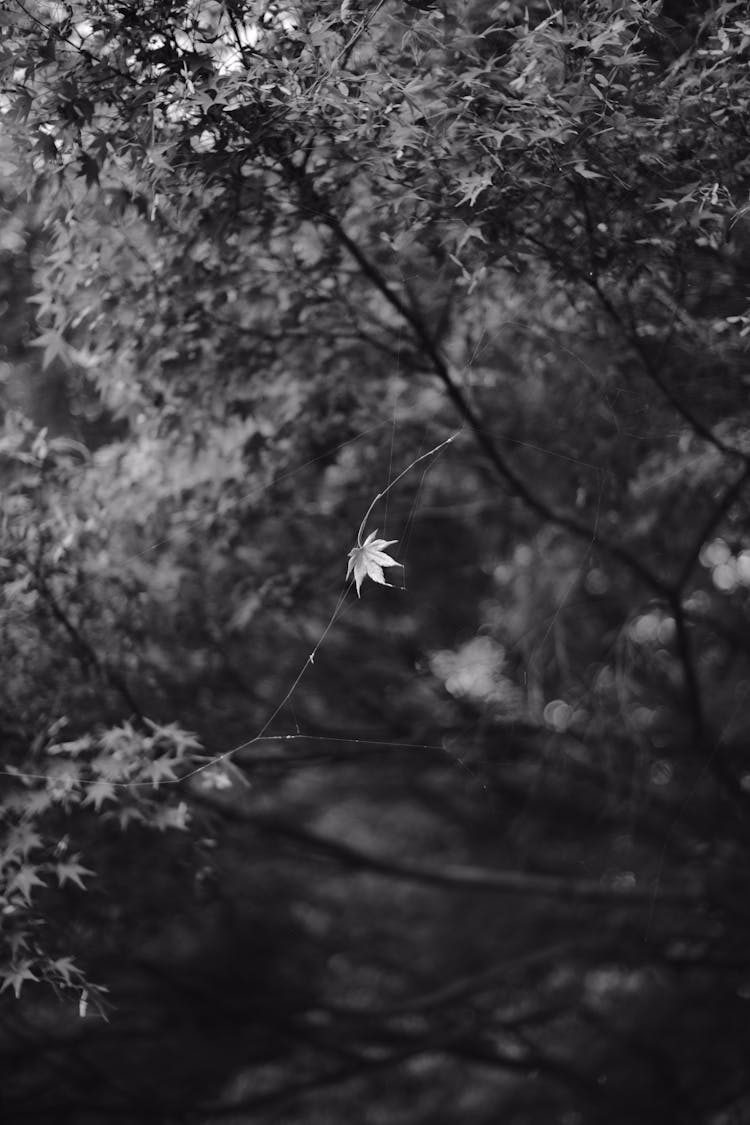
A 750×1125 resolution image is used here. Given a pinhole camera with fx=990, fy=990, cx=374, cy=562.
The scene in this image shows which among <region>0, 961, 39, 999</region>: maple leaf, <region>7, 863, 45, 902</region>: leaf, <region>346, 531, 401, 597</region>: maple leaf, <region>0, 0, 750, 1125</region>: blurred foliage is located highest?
<region>0, 0, 750, 1125</region>: blurred foliage

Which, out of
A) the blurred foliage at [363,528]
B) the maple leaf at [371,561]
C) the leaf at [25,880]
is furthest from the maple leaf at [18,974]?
the maple leaf at [371,561]

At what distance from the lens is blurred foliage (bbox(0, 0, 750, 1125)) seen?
2283mm

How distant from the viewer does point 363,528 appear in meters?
3.39

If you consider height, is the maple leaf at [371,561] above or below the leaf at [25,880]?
above

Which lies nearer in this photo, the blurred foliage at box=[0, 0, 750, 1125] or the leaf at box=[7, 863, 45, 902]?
the blurred foliage at box=[0, 0, 750, 1125]

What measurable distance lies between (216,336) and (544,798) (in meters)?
3.81

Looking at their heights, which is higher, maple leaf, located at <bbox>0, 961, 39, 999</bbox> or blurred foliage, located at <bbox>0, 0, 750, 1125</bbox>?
blurred foliage, located at <bbox>0, 0, 750, 1125</bbox>

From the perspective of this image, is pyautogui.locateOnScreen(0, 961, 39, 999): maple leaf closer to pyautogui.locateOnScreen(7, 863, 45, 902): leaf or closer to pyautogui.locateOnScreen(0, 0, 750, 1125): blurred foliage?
pyautogui.locateOnScreen(0, 0, 750, 1125): blurred foliage

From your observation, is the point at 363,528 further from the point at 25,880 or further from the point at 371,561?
the point at 25,880

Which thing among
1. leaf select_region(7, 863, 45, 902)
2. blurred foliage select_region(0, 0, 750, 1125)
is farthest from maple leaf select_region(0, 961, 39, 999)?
leaf select_region(7, 863, 45, 902)

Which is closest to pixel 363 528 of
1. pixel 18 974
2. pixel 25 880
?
pixel 25 880

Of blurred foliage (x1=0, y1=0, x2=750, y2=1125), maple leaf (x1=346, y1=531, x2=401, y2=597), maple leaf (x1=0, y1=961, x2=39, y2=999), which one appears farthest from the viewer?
maple leaf (x1=0, y1=961, x2=39, y2=999)

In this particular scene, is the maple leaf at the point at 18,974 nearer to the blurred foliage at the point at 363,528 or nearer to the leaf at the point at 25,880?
the blurred foliage at the point at 363,528

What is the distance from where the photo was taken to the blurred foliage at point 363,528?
2.28m
